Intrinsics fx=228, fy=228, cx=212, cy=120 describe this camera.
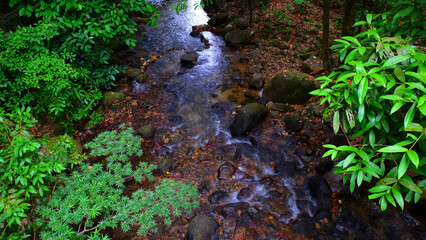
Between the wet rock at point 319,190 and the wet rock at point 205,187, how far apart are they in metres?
2.24

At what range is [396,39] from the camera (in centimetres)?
244

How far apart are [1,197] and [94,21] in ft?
15.7

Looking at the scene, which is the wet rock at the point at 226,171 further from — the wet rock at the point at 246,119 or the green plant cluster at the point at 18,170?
the green plant cluster at the point at 18,170

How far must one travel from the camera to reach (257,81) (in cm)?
843

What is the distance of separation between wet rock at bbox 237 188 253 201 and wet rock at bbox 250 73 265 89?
4.29 meters

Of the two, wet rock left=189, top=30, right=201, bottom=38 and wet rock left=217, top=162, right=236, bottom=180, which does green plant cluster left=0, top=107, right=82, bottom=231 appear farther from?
wet rock left=189, top=30, right=201, bottom=38

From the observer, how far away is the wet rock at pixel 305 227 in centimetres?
438

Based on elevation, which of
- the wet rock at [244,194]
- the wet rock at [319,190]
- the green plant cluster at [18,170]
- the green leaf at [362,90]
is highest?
the green leaf at [362,90]

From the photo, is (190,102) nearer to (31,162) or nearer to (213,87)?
(213,87)

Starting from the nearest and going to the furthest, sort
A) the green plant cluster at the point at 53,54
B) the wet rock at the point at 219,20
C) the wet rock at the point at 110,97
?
the green plant cluster at the point at 53,54, the wet rock at the point at 110,97, the wet rock at the point at 219,20

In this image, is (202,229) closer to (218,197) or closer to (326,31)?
(218,197)

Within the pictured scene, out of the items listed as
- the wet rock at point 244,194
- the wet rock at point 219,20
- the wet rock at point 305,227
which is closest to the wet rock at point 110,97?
the wet rock at point 244,194

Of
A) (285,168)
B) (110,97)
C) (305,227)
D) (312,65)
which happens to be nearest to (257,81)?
(312,65)

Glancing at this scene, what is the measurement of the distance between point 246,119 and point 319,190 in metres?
2.70
